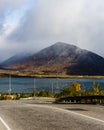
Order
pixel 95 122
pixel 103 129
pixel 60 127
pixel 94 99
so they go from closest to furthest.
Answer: pixel 103 129, pixel 60 127, pixel 95 122, pixel 94 99

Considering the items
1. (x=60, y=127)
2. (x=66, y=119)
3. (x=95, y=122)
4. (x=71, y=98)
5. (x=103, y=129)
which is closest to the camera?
(x=103, y=129)

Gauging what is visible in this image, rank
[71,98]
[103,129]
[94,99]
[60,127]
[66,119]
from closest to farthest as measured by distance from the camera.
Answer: [103,129], [60,127], [66,119], [94,99], [71,98]

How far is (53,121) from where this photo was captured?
2025 centimetres

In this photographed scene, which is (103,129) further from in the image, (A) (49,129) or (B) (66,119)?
(B) (66,119)

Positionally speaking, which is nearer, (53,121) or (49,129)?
(49,129)

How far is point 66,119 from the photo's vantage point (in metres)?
21.1

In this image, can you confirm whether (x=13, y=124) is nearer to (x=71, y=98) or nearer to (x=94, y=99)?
(x=94, y=99)

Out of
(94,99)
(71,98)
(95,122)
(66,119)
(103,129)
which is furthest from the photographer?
(71,98)

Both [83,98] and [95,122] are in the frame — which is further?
[83,98]

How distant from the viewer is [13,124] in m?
19.4

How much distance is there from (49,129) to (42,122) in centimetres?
288

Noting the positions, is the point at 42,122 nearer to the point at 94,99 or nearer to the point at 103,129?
the point at 103,129

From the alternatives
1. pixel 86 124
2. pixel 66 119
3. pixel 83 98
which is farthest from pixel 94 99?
pixel 86 124

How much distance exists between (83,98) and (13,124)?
2242 centimetres
